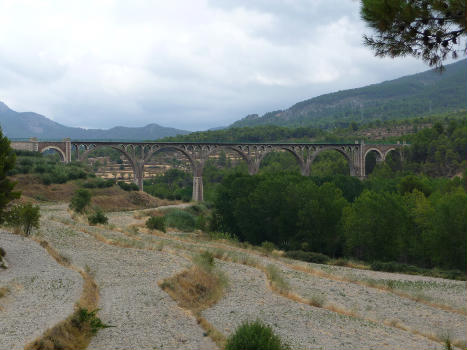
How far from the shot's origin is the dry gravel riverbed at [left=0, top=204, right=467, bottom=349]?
11.1 m

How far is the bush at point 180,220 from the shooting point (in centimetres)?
4728

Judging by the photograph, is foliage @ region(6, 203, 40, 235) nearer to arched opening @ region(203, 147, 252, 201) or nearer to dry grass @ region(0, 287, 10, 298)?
dry grass @ region(0, 287, 10, 298)

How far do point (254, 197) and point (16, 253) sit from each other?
92.7 ft

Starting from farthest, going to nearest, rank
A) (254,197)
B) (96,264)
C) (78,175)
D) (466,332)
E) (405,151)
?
(405,151) < (78,175) < (254,197) < (96,264) < (466,332)

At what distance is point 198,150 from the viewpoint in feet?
226

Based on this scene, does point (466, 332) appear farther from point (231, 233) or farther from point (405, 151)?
point (405, 151)

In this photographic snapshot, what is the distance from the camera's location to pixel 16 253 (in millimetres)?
19000

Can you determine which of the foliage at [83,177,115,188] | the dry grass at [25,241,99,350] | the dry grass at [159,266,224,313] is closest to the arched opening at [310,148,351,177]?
the foliage at [83,177,115,188]

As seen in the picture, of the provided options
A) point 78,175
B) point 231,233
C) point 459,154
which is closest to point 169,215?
point 231,233

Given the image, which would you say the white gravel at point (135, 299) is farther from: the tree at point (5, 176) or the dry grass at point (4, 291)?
the tree at point (5, 176)

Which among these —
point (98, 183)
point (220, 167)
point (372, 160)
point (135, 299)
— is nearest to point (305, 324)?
point (135, 299)

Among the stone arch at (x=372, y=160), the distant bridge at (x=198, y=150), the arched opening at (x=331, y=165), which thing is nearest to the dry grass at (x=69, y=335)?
the distant bridge at (x=198, y=150)

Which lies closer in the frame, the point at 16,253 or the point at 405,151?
the point at 16,253

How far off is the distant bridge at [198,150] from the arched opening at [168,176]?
33.9 ft
